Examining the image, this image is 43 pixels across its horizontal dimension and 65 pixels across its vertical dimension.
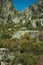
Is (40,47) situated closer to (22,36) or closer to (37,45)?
(37,45)

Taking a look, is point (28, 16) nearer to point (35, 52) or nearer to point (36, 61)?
point (35, 52)

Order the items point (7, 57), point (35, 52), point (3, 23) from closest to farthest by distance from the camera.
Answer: point (7, 57) → point (35, 52) → point (3, 23)

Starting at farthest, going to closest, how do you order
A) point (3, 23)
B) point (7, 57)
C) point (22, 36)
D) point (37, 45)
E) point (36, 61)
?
1. point (3, 23)
2. point (22, 36)
3. point (37, 45)
4. point (7, 57)
5. point (36, 61)

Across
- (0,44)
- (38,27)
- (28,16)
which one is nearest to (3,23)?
(28,16)

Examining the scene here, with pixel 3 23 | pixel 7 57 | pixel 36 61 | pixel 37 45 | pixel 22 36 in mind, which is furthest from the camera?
pixel 3 23

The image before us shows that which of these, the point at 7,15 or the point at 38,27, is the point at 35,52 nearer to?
the point at 38,27

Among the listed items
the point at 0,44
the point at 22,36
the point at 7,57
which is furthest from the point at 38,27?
the point at 7,57

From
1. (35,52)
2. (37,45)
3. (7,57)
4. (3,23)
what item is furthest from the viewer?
(3,23)

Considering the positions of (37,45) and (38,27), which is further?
(38,27)

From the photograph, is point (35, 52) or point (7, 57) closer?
point (7, 57)
